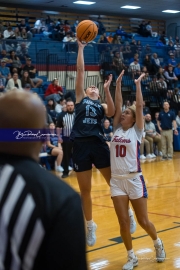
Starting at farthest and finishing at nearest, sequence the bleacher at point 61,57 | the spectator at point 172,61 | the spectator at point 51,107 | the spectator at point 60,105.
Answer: the spectator at point 172,61
the bleacher at point 61,57
the spectator at point 60,105
the spectator at point 51,107

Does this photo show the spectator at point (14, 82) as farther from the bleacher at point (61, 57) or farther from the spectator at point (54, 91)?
the bleacher at point (61, 57)

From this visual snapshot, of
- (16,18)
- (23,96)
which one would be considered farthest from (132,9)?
(23,96)

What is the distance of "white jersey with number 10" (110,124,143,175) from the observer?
4.43 meters

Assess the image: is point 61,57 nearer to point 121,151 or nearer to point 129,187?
point 121,151

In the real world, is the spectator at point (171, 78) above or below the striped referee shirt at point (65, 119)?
above

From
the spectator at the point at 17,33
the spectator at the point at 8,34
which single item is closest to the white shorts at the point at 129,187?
the spectator at the point at 8,34

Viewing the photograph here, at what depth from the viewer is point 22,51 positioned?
15516 mm

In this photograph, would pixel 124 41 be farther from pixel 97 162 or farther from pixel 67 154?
pixel 97 162

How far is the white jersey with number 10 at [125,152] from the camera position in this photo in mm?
4430

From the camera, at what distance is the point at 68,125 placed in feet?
36.6

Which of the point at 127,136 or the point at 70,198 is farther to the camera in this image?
the point at 127,136

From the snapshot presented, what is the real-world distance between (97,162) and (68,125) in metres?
6.32

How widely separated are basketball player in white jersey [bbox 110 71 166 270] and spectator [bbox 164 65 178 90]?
14445 millimetres

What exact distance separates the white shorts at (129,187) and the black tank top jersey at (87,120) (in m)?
0.65
